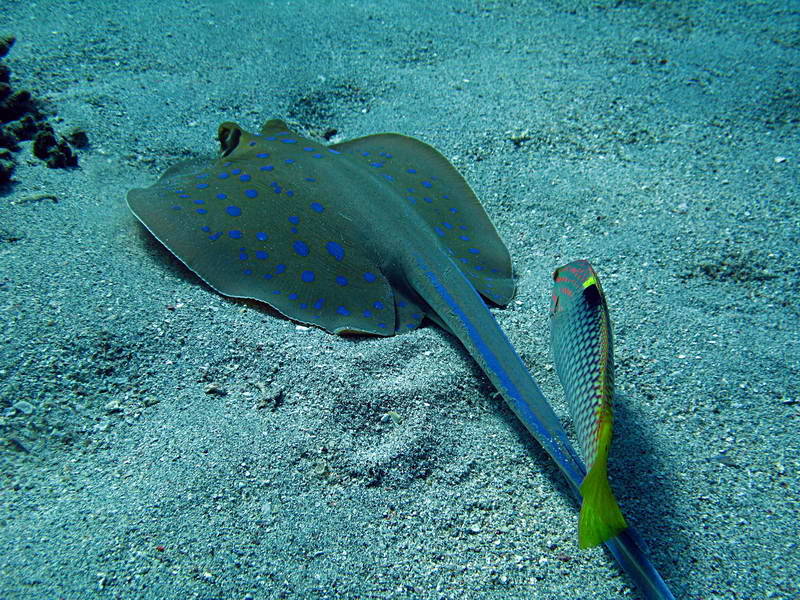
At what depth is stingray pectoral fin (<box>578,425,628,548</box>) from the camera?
53.9 inches

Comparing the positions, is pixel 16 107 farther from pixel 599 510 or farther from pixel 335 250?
pixel 599 510

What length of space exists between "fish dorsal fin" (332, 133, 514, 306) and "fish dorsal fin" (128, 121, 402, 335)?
583mm

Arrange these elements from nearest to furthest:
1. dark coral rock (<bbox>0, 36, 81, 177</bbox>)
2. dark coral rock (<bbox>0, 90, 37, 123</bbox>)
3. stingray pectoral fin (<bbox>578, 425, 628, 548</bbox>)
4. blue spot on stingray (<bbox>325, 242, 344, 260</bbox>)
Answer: stingray pectoral fin (<bbox>578, 425, 628, 548</bbox>)
blue spot on stingray (<bbox>325, 242, 344, 260</bbox>)
dark coral rock (<bbox>0, 36, 81, 177</bbox>)
dark coral rock (<bbox>0, 90, 37, 123</bbox>)

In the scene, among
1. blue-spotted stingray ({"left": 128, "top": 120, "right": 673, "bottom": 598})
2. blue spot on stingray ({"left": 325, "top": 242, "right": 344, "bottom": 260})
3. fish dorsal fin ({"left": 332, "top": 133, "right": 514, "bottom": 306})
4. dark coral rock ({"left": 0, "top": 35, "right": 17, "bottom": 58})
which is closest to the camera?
blue-spotted stingray ({"left": 128, "top": 120, "right": 673, "bottom": 598})

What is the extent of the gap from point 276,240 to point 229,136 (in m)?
1.34

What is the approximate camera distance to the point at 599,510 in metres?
1.38

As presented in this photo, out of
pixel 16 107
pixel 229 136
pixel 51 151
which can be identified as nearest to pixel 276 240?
pixel 229 136

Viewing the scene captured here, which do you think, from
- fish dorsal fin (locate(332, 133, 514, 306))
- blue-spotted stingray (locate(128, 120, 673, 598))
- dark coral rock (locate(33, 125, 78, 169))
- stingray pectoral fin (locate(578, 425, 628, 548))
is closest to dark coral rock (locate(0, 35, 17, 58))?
dark coral rock (locate(33, 125, 78, 169))

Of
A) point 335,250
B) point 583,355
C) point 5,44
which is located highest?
point 5,44

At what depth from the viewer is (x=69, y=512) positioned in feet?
5.89

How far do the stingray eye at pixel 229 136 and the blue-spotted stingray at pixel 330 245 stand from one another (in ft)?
0.43

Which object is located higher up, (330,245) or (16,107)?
(16,107)

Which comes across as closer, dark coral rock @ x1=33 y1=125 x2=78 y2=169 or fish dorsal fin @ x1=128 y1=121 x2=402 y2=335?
fish dorsal fin @ x1=128 y1=121 x2=402 y2=335

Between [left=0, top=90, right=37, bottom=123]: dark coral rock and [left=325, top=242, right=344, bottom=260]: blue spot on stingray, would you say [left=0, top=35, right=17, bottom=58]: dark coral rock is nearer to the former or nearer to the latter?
[left=0, top=90, right=37, bottom=123]: dark coral rock
